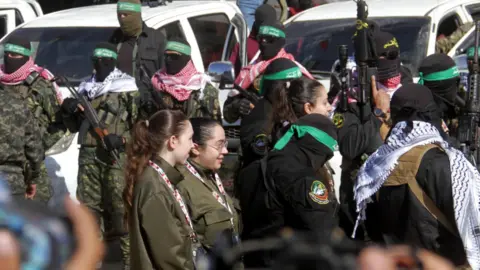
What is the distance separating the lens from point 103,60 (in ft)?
28.9

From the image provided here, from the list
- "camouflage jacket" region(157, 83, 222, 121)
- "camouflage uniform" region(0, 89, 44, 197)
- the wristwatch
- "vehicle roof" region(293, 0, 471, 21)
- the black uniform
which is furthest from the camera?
"vehicle roof" region(293, 0, 471, 21)

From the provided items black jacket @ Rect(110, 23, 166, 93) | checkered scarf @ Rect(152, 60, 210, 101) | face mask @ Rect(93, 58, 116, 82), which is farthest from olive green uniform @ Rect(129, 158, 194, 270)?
black jacket @ Rect(110, 23, 166, 93)

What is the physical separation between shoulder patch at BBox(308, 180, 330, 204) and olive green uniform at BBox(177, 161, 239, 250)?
50 centimetres

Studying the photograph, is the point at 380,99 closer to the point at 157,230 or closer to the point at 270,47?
the point at 270,47

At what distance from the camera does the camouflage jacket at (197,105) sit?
8.40 m

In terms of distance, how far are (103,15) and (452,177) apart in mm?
6516

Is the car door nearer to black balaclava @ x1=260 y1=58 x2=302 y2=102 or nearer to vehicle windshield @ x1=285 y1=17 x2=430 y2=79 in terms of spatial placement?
vehicle windshield @ x1=285 y1=17 x2=430 y2=79

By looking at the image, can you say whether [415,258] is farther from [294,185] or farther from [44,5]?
[44,5]

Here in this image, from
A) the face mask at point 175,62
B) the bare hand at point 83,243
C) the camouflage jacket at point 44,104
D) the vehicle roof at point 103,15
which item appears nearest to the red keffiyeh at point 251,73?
the face mask at point 175,62

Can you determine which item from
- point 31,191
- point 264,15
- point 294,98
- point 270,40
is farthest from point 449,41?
point 294,98

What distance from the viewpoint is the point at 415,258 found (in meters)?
2.15

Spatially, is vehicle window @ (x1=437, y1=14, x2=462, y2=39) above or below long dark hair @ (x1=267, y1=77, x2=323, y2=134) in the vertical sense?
below

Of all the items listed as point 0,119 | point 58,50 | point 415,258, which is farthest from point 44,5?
point 415,258

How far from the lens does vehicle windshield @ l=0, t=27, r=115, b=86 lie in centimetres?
976
